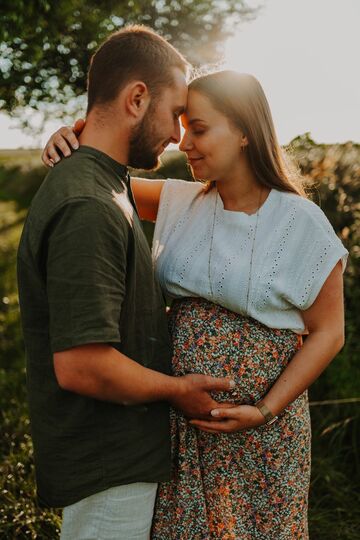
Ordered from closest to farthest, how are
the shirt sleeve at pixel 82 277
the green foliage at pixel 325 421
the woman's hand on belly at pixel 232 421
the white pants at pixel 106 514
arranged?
the shirt sleeve at pixel 82 277
the white pants at pixel 106 514
the woman's hand on belly at pixel 232 421
the green foliage at pixel 325 421

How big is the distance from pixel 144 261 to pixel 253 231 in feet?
1.97

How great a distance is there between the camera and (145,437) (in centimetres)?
207

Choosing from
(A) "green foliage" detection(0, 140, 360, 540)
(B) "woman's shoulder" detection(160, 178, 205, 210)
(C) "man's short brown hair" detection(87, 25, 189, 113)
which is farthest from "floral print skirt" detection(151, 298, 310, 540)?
(A) "green foliage" detection(0, 140, 360, 540)

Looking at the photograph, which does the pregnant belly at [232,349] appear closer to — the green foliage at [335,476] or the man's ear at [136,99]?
the man's ear at [136,99]

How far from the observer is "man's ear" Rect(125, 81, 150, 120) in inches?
80.7

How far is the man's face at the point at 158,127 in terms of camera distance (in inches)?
83.3

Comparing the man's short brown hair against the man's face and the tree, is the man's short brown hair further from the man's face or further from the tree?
the tree

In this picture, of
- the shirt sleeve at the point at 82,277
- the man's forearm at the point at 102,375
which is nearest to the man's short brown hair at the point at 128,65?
the shirt sleeve at the point at 82,277

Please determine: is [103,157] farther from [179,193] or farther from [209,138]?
[179,193]

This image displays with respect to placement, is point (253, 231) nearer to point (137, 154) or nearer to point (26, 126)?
point (137, 154)

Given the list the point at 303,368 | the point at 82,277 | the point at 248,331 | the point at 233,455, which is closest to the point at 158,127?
the point at 82,277

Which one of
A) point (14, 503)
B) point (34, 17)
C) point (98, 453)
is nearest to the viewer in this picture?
point (98, 453)

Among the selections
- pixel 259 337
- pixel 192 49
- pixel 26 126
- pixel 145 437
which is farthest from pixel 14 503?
pixel 192 49

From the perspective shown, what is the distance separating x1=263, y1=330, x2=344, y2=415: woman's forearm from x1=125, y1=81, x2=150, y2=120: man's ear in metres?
1.09
